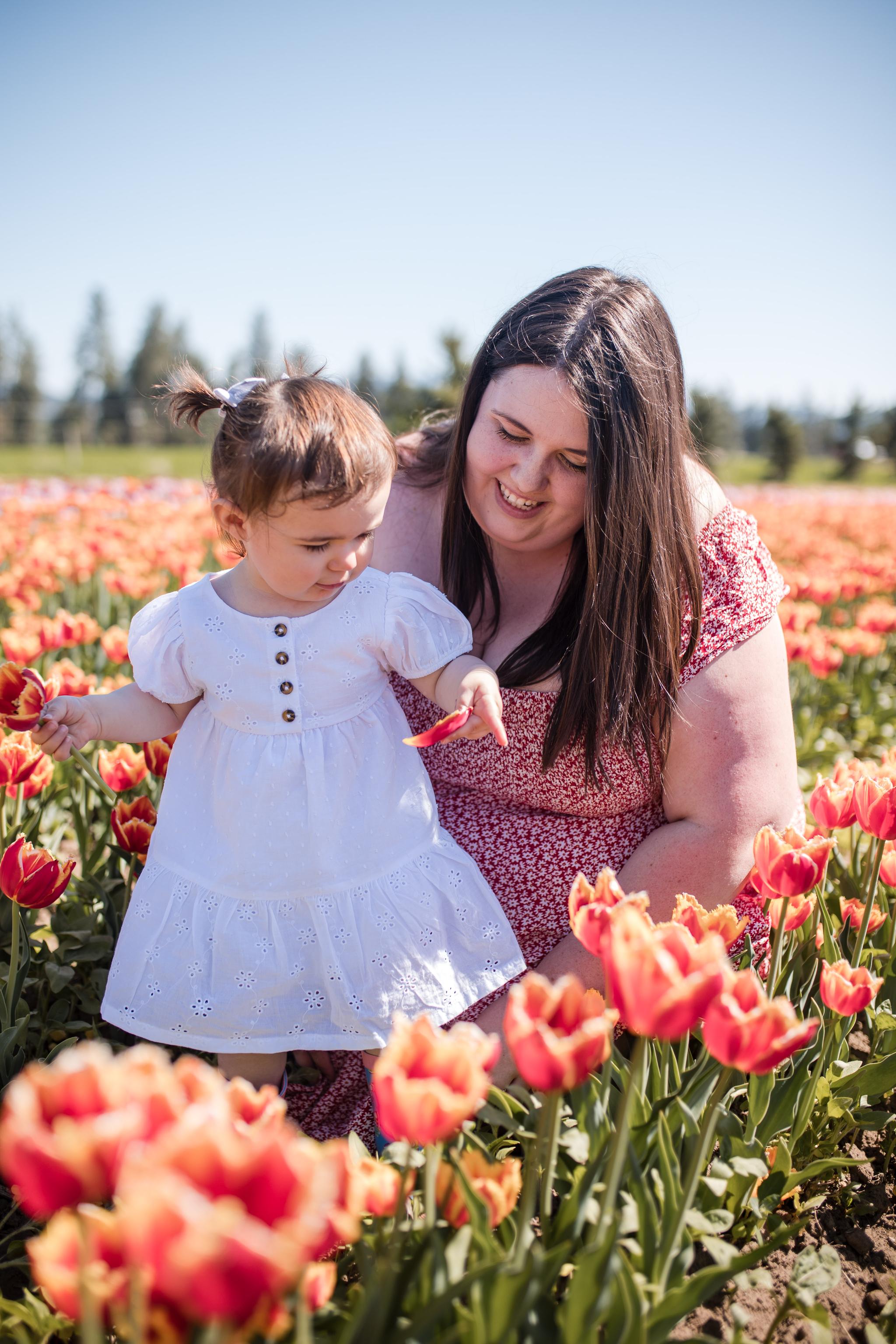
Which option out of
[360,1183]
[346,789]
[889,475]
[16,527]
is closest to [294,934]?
[346,789]

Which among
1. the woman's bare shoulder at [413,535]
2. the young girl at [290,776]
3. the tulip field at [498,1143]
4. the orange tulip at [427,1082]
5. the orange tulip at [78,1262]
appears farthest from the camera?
the woman's bare shoulder at [413,535]

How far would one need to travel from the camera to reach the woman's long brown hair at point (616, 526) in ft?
6.72

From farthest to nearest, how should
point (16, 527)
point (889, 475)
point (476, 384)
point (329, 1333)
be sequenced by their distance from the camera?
point (889, 475), point (16, 527), point (476, 384), point (329, 1333)

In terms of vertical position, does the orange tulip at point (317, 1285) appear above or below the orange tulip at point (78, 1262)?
below

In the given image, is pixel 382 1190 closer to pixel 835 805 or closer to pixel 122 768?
pixel 835 805

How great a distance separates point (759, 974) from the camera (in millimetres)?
2109

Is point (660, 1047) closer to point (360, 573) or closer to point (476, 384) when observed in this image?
point (360, 573)

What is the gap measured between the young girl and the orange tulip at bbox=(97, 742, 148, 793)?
0.34 m

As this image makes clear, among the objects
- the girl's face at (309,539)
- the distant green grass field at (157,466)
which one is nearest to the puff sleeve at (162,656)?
the girl's face at (309,539)

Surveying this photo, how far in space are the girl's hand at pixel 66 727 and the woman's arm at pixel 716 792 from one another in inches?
40.6

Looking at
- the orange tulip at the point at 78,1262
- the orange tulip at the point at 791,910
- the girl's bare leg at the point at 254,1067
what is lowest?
the girl's bare leg at the point at 254,1067

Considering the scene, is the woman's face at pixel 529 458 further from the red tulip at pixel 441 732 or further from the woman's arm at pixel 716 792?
the red tulip at pixel 441 732

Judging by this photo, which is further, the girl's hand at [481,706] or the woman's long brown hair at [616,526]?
the woman's long brown hair at [616,526]

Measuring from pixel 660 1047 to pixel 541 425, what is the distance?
4.06ft
